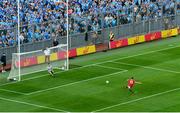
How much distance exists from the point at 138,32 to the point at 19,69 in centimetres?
1852

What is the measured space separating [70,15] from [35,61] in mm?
10153

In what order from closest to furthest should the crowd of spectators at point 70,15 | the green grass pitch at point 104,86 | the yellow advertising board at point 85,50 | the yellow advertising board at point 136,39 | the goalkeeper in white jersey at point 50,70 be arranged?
the green grass pitch at point 104,86 < the goalkeeper in white jersey at point 50,70 < the crowd of spectators at point 70,15 < the yellow advertising board at point 85,50 < the yellow advertising board at point 136,39

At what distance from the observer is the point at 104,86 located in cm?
4456

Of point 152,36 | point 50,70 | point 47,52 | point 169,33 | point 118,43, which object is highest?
point 169,33

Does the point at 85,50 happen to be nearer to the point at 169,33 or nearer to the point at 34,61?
the point at 34,61

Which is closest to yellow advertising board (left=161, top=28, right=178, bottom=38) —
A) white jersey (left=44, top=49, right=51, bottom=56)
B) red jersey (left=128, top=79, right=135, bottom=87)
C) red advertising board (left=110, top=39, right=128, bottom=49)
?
red advertising board (left=110, top=39, right=128, bottom=49)

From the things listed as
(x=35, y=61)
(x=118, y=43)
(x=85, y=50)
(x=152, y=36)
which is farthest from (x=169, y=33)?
(x=35, y=61)

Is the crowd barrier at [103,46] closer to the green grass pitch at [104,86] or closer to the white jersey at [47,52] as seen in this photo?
the white jersey at [47,52]

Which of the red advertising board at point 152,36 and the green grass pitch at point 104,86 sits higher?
the red advertising board at point 152,36

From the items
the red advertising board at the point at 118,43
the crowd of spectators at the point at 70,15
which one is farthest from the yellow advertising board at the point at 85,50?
the red advertising board at the point at 118,43

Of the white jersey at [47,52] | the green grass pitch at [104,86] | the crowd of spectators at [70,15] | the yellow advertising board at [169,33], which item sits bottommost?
the green grass pitch at [104,86]

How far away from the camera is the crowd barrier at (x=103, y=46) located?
48406mm

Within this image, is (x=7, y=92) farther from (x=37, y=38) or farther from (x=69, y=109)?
(x=37, y=38)

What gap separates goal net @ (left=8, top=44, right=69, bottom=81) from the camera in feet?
155
